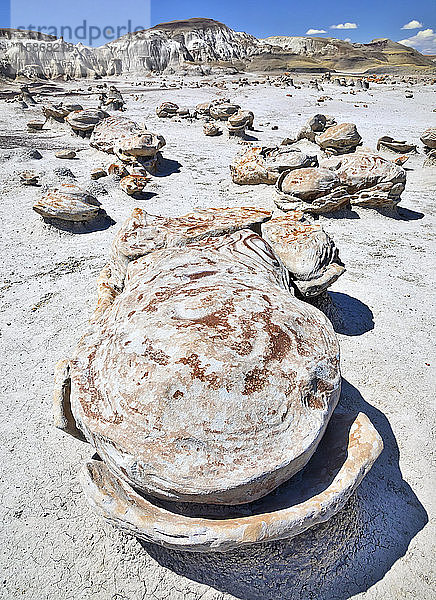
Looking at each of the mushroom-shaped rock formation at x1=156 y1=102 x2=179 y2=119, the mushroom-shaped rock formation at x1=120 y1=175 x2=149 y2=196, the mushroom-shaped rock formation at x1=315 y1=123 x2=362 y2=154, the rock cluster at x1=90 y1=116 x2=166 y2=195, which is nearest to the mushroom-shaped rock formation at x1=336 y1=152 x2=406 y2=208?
the mushroom-shaped rock formation at x1=315 y1=123 x2=362 y2=154

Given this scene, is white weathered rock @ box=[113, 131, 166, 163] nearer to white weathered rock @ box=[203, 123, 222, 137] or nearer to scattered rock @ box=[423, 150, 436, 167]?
white weathered rock @ box=[203, 123, 222, 137]

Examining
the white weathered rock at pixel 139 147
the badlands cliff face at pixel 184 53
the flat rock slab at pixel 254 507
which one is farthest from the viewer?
the badlands cliff face at pixel 184 53

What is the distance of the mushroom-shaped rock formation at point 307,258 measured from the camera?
298 cm

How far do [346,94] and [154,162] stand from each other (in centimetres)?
1587

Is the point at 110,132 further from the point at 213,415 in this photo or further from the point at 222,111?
the point at 213,415

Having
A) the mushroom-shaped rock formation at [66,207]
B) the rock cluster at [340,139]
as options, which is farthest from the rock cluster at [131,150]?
the rock cluster at [340,139]

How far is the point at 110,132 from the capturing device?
939 centimetres

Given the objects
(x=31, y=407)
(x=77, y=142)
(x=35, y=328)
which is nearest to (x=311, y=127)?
(x=77, y=142)

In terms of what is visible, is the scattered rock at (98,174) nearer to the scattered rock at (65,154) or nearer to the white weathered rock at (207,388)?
the scattered rock at (65,154)

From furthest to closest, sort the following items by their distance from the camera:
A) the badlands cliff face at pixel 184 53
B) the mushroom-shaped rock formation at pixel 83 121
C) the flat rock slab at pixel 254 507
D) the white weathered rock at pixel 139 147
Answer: the badlands cliff face at pixel 184 53 < the mushroom-shaped rock formation at pixel 83 121 < the white weathered rock at pixel 139 147 < the flat rock slab at pixel 254 507

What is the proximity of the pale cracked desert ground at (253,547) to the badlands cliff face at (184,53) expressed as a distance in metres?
33.7

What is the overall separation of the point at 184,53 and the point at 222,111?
1510 inches

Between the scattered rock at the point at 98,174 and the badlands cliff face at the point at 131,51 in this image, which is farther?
the badlands cliff face at the point at 131,51

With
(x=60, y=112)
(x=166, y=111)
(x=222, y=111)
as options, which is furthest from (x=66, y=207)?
(x=166, y=111)
